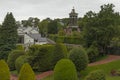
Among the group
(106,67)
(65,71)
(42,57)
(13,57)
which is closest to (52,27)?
(13,57)

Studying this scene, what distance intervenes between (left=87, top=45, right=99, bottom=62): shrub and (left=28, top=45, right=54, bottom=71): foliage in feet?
22.0

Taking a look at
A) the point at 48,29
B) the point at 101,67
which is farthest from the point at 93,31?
the point at 48,29

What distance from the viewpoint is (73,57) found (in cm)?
3725

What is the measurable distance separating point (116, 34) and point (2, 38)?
2043 centimetres

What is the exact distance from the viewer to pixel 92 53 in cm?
4775

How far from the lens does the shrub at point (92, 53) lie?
47594 mm

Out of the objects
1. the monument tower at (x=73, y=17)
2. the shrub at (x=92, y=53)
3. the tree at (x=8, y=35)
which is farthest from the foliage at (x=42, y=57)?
the monument tower at (x=73, y=17)

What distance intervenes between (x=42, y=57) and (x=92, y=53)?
8069 mm

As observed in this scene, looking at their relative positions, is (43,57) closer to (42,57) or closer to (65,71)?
(42,57)

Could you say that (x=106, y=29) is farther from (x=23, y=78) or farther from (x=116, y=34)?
(x=23, y=78)

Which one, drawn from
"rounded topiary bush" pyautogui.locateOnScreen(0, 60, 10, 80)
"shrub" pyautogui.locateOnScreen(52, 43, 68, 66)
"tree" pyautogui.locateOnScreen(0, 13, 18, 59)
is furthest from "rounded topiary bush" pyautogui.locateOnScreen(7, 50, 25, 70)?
"rounded topiary bush" pyautogui.locateOnScreen(0, 60, 10, 80)

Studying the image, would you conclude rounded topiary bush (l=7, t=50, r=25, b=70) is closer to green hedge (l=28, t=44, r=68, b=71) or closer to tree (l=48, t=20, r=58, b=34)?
green hedge (l=28, t=44, r=68, b=71)

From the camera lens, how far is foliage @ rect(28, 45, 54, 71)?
143 ft

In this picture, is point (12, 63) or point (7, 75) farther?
point (12, 63)
